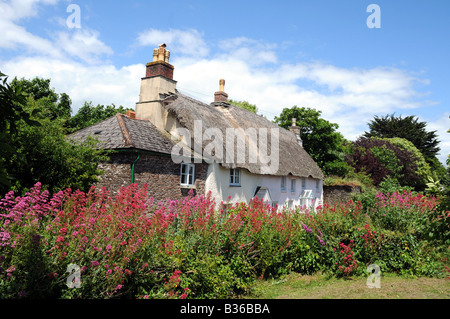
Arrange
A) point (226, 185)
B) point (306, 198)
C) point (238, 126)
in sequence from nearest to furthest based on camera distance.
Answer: point (226, 185) < point (238, 126) < point (306, 198)

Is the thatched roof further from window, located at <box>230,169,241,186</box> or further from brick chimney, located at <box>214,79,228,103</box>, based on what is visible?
window, located at <box>230,169,241,186</box>

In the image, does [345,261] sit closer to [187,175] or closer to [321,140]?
[187,175]

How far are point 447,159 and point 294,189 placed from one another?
1949 centimetres

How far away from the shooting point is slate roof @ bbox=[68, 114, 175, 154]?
13133 mm

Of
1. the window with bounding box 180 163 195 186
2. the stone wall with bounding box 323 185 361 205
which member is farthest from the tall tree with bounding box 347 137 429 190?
the window with bounding box 180 163 195 186

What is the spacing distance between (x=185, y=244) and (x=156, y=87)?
1259 centimetres

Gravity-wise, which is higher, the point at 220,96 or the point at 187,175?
the point at 220,96

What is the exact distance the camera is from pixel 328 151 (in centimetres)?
3297

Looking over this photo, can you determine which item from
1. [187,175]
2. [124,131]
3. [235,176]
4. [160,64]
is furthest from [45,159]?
[235,176]

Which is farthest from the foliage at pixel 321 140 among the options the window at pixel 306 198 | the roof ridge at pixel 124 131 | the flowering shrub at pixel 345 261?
the flowering shrub at pixel 345 261

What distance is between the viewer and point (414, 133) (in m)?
46.7

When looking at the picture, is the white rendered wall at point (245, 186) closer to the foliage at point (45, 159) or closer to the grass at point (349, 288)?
the grass at point (349, 288)

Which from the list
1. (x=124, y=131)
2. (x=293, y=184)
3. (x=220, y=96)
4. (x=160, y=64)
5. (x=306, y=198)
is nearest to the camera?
(x=124, y=131)

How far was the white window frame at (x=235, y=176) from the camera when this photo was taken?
17.1m
